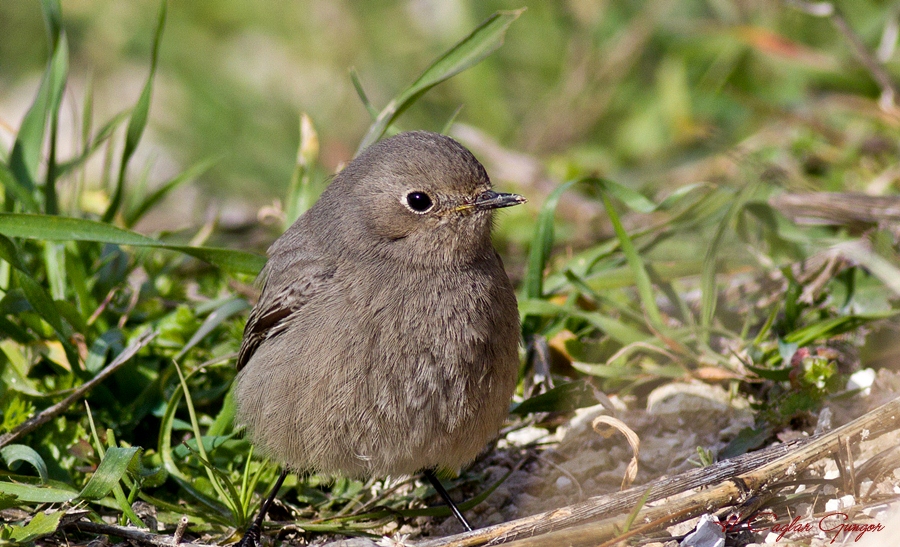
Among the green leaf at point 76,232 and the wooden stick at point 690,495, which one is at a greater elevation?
the green leaf at point 76,232

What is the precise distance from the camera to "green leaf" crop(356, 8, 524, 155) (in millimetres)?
4863

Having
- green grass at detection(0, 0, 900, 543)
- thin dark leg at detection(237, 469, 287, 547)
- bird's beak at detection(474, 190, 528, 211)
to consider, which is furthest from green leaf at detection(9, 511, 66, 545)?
bird's beak at detection(474, 190, 528, 211)

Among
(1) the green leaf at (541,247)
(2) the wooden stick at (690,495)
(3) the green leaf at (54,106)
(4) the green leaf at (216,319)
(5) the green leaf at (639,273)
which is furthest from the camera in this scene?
(1) the green leaf at (541,247)

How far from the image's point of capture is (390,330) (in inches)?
151

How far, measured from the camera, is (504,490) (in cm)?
445

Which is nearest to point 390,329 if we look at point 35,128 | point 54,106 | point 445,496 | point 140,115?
point 445,496

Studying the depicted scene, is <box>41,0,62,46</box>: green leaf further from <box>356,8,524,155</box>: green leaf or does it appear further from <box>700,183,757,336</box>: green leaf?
<box>700,183,757,336</box>: green leaf

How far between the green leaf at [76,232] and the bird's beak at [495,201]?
144 cm

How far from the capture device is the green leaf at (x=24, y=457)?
3.92m

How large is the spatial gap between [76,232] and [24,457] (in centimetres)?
108

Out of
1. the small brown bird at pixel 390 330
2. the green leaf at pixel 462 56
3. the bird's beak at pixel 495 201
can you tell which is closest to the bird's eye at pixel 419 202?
the small brown bird at pixel 390 330

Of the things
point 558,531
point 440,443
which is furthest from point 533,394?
point 558,531

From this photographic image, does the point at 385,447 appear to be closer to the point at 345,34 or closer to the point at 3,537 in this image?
the point at 3,537
